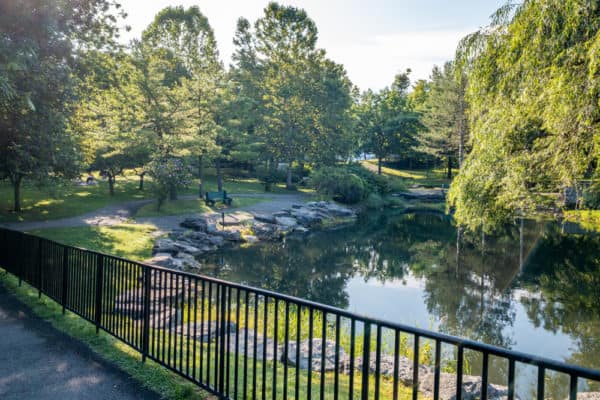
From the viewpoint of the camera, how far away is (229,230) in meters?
19.6

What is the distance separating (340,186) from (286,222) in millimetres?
12053

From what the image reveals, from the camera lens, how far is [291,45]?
41.2m

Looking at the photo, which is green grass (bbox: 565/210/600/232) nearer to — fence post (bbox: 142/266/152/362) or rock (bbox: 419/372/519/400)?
rock (bbox: 419/372/519/400)

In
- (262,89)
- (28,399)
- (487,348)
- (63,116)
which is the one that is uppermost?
(262,89)

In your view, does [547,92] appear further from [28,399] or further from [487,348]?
[28,399]

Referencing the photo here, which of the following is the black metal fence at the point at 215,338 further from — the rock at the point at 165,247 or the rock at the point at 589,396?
the rock at the point at 165,247

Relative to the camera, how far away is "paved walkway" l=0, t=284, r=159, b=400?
401 cm

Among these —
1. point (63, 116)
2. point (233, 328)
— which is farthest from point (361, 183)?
point (233, 328)

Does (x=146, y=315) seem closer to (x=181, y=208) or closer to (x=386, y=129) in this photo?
(x=181, y=208)

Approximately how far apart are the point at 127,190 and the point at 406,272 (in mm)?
21681

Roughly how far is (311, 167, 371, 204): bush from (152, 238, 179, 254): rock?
2075cm

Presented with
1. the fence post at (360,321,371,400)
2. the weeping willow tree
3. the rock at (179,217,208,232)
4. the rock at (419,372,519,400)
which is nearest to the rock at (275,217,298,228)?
the rock at (179,217,208,232)

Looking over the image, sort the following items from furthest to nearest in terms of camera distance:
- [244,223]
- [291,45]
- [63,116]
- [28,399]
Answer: [291,45] < [244,223] < [63,116] < [28,399]

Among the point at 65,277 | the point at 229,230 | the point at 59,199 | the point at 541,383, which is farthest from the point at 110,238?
the point at 541,383
